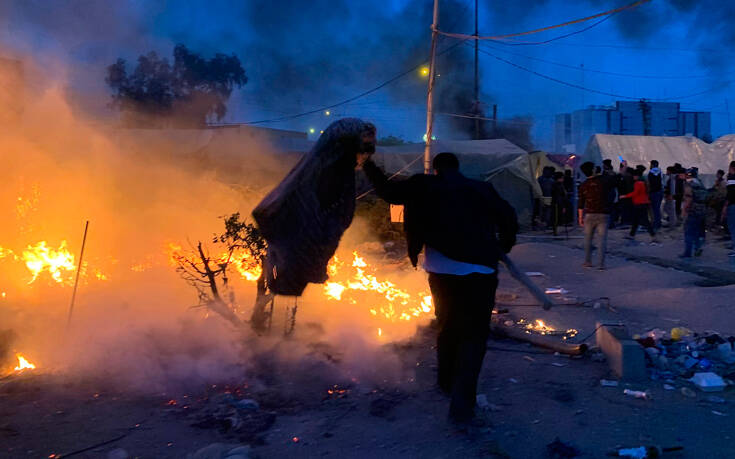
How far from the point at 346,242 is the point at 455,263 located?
894 cm

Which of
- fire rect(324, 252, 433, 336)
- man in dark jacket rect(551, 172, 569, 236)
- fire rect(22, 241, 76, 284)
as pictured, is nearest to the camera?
fire rect(324, 252, 433, 336)

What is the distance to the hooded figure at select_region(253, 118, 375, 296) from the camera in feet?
11.3

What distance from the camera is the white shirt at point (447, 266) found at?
135 inches

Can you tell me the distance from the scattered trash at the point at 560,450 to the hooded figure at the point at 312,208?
1.72m

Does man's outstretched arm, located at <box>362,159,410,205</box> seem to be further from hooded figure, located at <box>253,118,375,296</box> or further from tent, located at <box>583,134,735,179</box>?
tent, located at <box>583,134,735,179</box>

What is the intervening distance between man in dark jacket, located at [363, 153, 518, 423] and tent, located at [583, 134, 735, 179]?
1797 centimetres

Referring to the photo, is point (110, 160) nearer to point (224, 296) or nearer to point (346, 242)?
point (224, 296)

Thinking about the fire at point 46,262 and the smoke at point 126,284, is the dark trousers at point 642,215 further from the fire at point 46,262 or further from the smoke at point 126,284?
the fire at point 46,262

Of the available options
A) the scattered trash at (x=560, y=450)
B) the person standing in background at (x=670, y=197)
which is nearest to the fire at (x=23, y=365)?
the scattered trash at (x=560, y=450)

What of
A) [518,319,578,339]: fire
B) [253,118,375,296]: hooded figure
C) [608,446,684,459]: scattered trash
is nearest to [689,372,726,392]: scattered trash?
[608,446,684,459]: scattered trash

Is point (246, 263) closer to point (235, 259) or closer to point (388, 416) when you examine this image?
point (235, 259)

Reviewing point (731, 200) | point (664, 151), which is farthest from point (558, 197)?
point (664, 151)

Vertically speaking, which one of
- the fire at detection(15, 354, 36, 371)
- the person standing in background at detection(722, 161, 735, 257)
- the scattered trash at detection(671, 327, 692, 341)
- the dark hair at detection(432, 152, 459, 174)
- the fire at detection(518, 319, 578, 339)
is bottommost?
the fire at detection(518, 319, 578, 339)

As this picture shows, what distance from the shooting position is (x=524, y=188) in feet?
56.1
